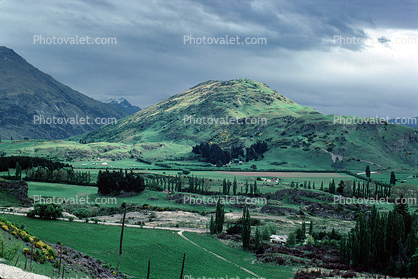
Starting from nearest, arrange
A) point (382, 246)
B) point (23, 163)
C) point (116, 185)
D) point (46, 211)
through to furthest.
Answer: point (382, 246) < point (46, 211) < point (116, 185) < point (23, 163)

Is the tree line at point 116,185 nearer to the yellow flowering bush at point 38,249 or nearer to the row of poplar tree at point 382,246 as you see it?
the yellow flowering bush at point 38,249

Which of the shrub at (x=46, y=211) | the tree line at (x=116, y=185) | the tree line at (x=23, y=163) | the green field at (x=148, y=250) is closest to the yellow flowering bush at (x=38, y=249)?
the green field at (x=148, y=250)

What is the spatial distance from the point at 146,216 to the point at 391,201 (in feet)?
304

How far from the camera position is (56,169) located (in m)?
166

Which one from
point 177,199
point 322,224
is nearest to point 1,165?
point 177,199

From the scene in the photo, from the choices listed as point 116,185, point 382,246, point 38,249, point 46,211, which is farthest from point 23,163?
point 382,246

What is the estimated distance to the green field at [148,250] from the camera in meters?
55.9

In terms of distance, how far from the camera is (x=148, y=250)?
62438 millimetres

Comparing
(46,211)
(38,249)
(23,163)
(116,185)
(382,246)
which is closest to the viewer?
(38,249)

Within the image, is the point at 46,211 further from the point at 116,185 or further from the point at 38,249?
the point at 116,185

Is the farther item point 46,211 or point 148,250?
point 46,211

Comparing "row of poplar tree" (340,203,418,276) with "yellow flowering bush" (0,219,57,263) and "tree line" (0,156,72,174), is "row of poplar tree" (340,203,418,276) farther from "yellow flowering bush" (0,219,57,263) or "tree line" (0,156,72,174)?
"tree line" (0,156,72,174)

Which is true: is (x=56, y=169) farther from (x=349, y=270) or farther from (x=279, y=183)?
(x=349, y=270)

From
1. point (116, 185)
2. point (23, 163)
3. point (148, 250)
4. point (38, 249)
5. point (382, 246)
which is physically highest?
point (23, 163)
